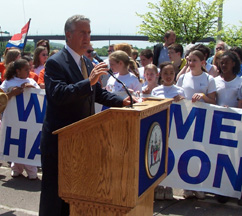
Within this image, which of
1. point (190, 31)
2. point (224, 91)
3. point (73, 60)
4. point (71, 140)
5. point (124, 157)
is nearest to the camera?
point (124, 157)

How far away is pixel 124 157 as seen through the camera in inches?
84.9

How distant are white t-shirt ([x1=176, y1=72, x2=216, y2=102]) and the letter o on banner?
72 centimetres

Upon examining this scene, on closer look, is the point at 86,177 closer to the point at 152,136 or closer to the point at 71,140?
the point at 71,140

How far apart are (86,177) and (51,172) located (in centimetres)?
65

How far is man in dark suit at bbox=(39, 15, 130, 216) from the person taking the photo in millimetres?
2670

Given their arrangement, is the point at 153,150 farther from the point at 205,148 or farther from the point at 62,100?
the point at 205,148

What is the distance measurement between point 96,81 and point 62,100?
0.27 m

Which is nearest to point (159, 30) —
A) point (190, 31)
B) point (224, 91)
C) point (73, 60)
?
point (190, 31)

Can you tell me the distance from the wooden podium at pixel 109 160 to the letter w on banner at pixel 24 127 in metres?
2.79

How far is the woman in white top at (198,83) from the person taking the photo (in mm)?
4440

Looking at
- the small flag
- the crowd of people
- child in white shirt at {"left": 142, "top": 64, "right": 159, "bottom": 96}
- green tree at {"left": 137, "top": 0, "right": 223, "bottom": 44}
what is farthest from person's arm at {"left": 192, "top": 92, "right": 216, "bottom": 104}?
green tree at {"left": 137, "top": 0, "right": 223, "bottom": 44}

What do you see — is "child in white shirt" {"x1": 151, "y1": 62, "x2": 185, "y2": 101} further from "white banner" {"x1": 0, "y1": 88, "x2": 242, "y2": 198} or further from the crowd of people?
"white banner" {"x1": 0, "y1": 88, "x2": 242, "y2": 198}

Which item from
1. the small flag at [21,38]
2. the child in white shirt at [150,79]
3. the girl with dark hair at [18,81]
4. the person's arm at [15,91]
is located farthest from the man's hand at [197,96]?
the small flag at [21,38]

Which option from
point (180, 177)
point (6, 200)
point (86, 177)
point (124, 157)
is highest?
point (124, 157)
